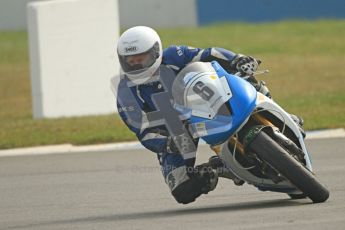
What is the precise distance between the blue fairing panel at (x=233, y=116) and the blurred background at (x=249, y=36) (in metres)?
Result: 9.69

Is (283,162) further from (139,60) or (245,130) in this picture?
(139,60)

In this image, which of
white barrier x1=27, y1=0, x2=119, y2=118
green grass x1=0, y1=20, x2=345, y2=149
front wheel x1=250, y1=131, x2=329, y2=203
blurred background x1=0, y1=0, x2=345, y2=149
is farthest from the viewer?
blurred background x1=0, y1=0, x2=345, y2=149

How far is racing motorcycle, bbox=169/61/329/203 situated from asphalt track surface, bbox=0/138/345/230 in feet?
0.74

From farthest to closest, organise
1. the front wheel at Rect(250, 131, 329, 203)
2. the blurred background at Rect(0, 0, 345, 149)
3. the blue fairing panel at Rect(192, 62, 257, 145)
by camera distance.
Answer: the blurred background at Rect(0, 0, 345, 149), the blue fairing panel at Rect(192, 62, 257, 145), the front wheel at Rect(250, 131, 329, 203)

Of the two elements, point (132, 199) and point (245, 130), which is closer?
point (245, 130)

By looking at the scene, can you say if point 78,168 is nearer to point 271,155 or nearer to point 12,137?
point 12,137

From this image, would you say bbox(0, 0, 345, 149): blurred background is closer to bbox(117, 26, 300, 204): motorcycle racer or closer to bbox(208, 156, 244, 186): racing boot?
bbox(117, 26, 300, 204): motorcycle racer

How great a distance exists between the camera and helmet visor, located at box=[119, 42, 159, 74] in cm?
852

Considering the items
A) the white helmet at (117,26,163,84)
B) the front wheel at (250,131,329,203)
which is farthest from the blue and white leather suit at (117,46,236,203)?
the front wheel at (250,131,329,203)

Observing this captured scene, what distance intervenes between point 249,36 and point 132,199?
18.4 meters

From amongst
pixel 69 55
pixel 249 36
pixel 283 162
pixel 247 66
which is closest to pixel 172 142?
pixel 247 66

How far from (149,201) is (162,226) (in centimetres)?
172

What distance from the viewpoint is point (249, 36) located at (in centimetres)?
2739

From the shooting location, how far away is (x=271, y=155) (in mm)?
7758
